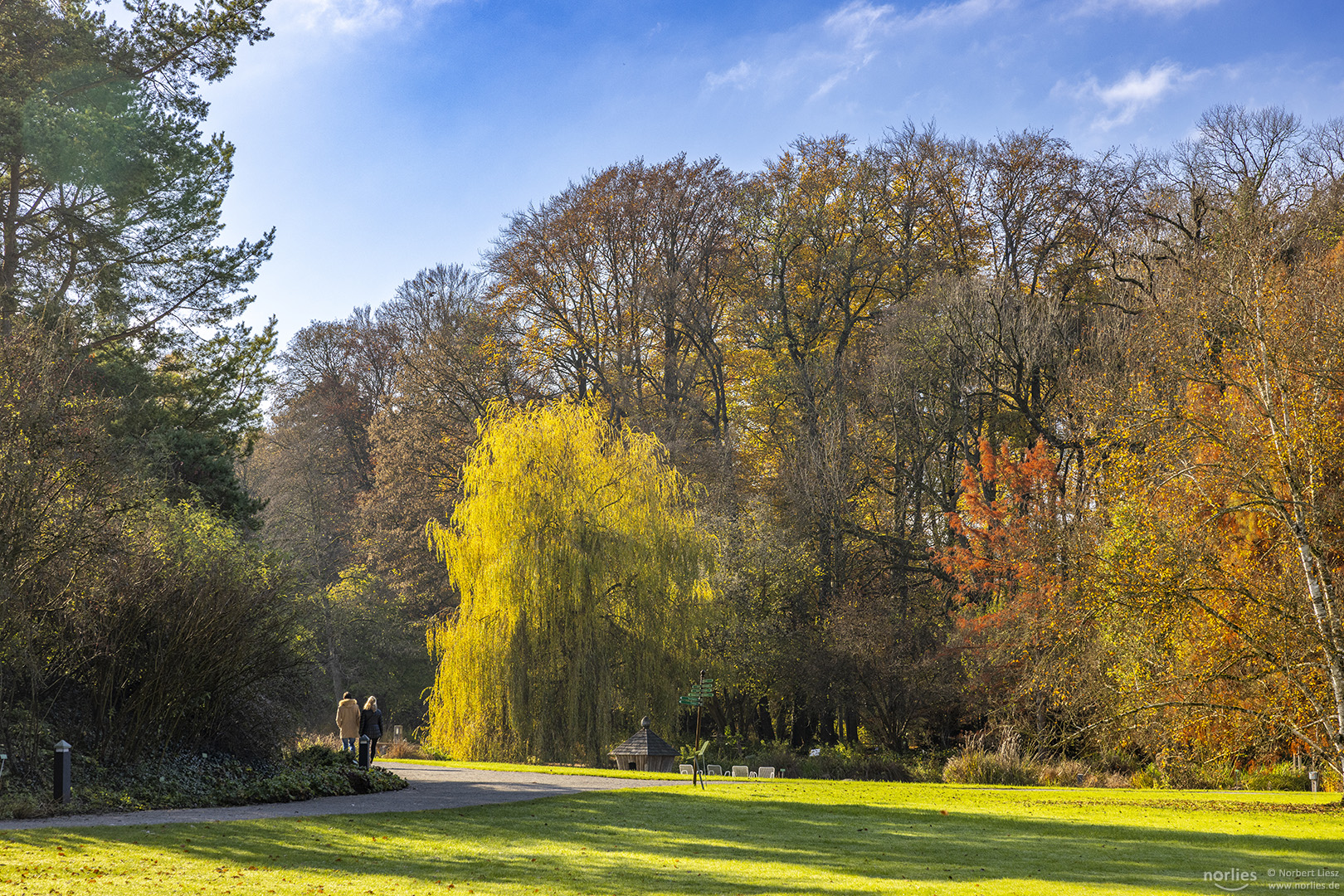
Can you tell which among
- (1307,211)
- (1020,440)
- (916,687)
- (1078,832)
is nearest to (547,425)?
(916,687)

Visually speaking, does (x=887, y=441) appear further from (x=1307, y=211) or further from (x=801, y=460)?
(x=1307, y=211)

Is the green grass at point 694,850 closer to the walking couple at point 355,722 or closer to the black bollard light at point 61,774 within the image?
the black bollard light at point 61,774

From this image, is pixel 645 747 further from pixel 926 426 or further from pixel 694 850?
pixel 926 426

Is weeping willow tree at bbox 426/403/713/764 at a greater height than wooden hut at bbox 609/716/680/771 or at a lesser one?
greater

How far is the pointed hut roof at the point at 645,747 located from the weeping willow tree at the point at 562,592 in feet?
7.78

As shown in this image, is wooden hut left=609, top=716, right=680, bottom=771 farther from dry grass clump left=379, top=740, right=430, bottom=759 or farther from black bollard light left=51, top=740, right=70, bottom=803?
black bollard light left=51, top=740, right=70, bottom=803

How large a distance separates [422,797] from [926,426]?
67.7 feet

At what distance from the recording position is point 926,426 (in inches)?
1233

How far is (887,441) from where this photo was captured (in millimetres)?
32562

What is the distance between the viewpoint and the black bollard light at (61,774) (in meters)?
12.1

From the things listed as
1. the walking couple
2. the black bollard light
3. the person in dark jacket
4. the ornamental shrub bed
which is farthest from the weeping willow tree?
the black bollard light

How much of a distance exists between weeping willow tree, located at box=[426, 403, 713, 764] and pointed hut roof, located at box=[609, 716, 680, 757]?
237 cm

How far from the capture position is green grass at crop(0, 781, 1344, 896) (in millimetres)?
8492

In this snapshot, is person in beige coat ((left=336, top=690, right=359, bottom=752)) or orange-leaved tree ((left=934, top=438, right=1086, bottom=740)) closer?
person in beige coat ((left=336, top=690, right=359, bottom=752))
